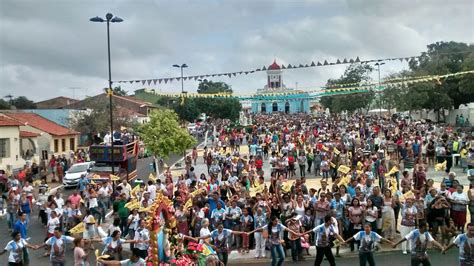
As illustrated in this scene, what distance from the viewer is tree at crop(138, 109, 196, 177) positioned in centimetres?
2942

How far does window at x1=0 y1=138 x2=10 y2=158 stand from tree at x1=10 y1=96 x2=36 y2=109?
152ft

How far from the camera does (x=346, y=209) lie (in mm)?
12891

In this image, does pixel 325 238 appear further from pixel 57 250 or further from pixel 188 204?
pixel 57 250

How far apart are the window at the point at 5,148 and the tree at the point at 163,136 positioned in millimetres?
9639

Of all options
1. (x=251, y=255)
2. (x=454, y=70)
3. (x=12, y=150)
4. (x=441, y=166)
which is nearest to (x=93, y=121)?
(x=12, y=150)

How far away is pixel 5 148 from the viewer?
33.6m

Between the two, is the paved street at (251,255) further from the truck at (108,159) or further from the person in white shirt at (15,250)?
the person in white shirt at (15,250)

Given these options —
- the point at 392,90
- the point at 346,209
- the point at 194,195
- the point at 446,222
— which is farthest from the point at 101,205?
the point at 392,90

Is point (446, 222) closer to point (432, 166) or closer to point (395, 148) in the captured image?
point (432, 166)

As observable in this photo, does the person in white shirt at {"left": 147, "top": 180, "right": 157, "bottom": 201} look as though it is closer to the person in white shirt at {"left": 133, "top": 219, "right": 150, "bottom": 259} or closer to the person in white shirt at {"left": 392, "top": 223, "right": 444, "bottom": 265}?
the person in white shirt at {"left": 133, "top": 219, "right": 150, "bottom": 259}

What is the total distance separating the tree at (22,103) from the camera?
77.9 metres

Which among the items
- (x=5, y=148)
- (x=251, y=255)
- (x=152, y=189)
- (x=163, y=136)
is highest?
(x=163, y=136)

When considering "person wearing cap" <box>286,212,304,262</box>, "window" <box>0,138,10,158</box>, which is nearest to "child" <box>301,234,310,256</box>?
"person wearing cap" <box>286,212,304,262</box>

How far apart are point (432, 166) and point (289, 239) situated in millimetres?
15480
